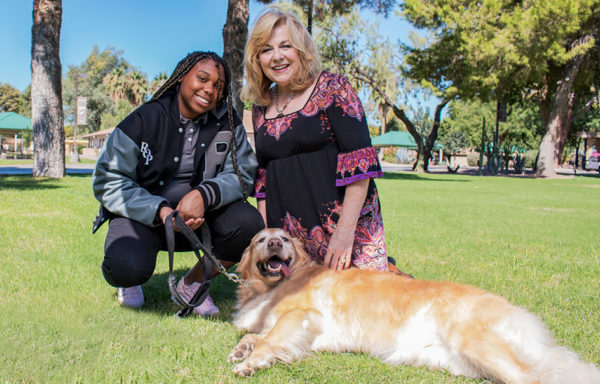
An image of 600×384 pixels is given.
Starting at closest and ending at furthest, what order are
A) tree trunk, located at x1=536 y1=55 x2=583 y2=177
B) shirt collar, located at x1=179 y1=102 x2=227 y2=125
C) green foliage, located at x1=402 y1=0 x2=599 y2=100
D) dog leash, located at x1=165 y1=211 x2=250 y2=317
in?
dog leash, located at x1=165 y1=211 x2=250 y2=317
shirt collar, located at x1=179 y1=102 x2=227 y2=125
green foliage, located at x1=402 y1=0 x2=599 y2=100
tree trunk, located at x1=536 y1=55 x2=583 y2=177

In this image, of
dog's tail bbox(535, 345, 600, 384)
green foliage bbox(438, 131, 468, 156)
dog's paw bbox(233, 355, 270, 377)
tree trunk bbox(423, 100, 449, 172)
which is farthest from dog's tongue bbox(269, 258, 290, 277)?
green foliage bbox(438, 131, 468, 156)

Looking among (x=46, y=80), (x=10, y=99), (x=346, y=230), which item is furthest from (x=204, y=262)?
(x=10, y=99)

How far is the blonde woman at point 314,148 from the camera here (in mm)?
3467

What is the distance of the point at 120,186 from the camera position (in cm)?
340

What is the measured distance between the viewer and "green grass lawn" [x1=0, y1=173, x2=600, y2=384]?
2635mm

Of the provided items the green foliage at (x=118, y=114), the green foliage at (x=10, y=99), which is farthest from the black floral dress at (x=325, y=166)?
the green foliage at (x=10, y=99)

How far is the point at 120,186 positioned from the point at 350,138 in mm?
1767

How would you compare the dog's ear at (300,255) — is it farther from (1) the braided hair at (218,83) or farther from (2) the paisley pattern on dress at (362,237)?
(1) the braided hair at (218,83)

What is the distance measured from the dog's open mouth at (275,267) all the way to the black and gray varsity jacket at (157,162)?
0.62m

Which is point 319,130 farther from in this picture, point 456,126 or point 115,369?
point 456,126

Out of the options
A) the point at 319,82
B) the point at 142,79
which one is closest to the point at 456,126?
the point at 142,79

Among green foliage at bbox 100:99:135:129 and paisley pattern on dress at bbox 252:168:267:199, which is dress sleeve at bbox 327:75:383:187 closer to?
paisley pattern on dress at bbox 252:168:267:199

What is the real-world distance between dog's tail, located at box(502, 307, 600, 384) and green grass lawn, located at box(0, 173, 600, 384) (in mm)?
456

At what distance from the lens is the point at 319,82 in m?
3.66
